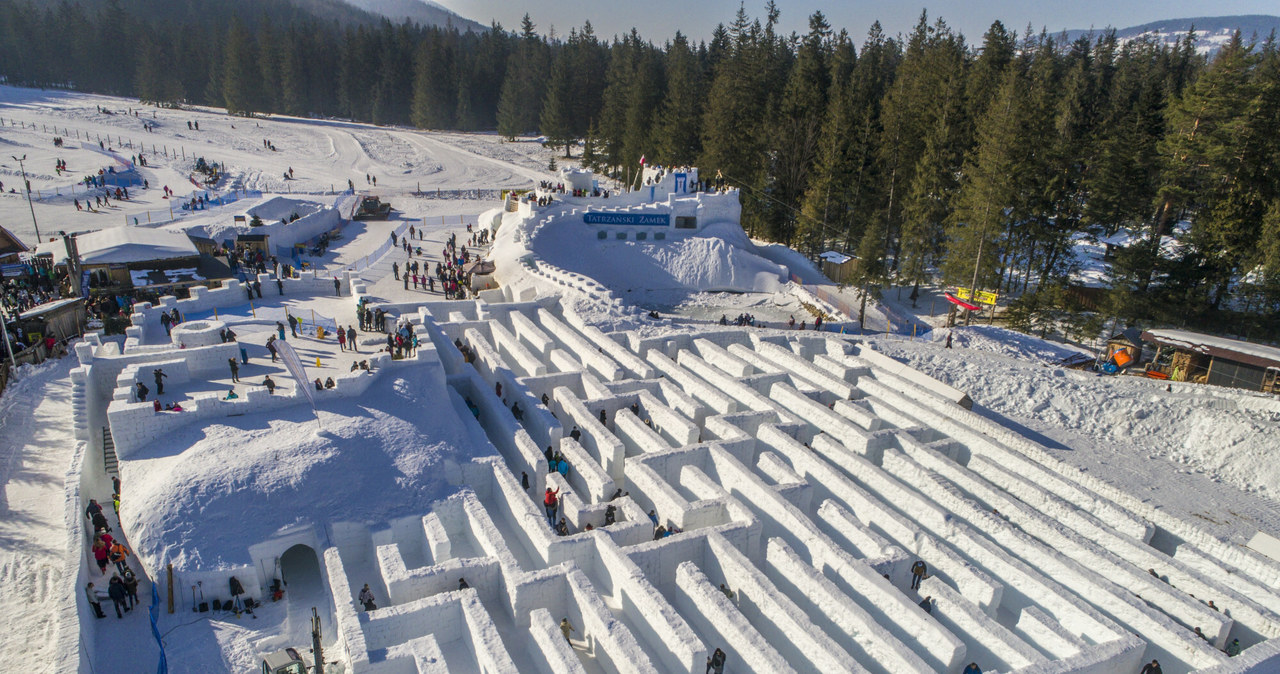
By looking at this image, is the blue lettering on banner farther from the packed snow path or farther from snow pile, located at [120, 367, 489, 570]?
the packed snow path

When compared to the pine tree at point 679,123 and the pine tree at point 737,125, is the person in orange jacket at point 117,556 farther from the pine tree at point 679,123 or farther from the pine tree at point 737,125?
the pine tree at point 679,123

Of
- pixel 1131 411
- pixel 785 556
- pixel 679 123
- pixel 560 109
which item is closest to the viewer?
pixel 785 556

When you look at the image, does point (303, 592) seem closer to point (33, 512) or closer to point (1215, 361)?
point (33, 512)

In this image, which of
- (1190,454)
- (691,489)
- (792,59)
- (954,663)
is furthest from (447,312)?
(792,59)

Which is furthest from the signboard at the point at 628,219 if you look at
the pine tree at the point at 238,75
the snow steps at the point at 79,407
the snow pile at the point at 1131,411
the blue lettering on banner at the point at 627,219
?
the pine tree at the point at 238,75

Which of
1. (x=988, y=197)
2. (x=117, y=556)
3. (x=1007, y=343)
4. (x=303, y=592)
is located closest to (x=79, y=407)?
(x=117, y=556)
